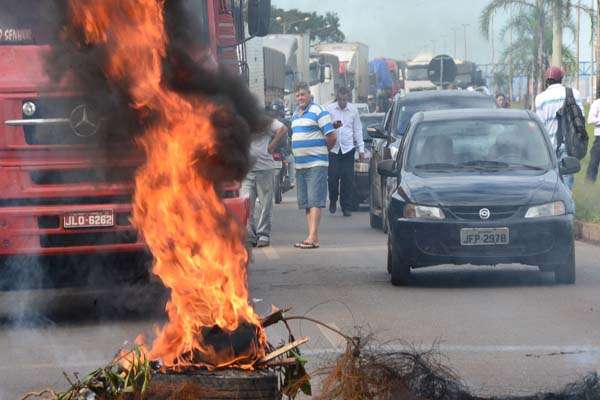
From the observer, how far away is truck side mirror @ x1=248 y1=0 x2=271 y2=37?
1262 cm

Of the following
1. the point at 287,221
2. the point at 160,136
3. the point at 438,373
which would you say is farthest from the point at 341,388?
the point at 287,221

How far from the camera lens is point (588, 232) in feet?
61.0

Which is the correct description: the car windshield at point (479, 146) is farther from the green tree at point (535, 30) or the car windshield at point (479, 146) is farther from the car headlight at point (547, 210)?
the green tree at point (535, 30)

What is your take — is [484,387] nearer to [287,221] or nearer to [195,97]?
[195,97]

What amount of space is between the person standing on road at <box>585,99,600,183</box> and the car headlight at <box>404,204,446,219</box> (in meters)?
11.2

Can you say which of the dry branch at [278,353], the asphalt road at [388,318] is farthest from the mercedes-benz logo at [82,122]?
the dry branch at [278,353]

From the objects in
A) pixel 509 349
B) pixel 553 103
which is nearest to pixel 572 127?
pixel 553 103

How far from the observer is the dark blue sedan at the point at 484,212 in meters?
12.9

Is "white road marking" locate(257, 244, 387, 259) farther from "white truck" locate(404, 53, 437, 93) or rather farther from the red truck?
"white truck" locate(404, 53, 437, 93)

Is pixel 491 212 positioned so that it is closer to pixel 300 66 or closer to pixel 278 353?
pixel 278 353

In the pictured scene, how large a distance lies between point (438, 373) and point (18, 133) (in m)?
4.98

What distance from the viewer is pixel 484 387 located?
802 centimetres

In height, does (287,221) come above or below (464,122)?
below

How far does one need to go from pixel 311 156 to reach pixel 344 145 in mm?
5232
